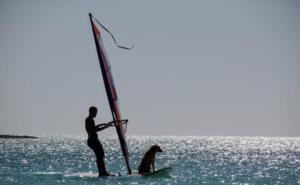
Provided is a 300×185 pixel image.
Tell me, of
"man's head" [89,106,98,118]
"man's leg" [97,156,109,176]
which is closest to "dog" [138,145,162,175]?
"man's leg" [97,156,109,176]

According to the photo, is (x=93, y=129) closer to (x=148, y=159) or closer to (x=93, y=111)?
(x=93, y=111)

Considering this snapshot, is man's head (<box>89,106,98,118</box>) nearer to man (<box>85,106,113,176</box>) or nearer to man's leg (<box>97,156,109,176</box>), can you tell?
man (<box>85,106,113,176</box>)

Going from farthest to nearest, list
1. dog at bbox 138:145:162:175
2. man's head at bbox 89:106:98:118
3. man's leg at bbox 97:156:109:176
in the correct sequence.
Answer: dog at bbox 138:145:162:175
man's leg at bbox 97:156:109:176
man's head at bbox 89:106:98:118

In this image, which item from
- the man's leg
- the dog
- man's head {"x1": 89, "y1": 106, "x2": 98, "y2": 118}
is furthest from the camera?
the dog

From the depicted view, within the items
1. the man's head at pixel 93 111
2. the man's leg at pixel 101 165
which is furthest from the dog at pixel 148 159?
the man's head at pixel 93 111

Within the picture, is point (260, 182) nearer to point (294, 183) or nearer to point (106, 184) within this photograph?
point (294, 183)

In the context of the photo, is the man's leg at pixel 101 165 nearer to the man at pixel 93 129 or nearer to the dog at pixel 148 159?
the man at pixel 93 129

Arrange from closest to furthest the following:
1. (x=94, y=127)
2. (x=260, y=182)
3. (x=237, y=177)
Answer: (x=94, y=127) < (x=260, y=182) < (x=237, y=177)

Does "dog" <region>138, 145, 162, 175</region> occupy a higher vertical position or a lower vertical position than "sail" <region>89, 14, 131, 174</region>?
lower

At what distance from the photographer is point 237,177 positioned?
30.3 m

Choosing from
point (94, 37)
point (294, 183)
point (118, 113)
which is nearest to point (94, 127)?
point (118, 113)

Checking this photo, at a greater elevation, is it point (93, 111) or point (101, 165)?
point (93, 111)

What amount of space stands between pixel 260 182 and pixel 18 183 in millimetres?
8909

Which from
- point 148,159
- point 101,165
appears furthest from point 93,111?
point 148,159
